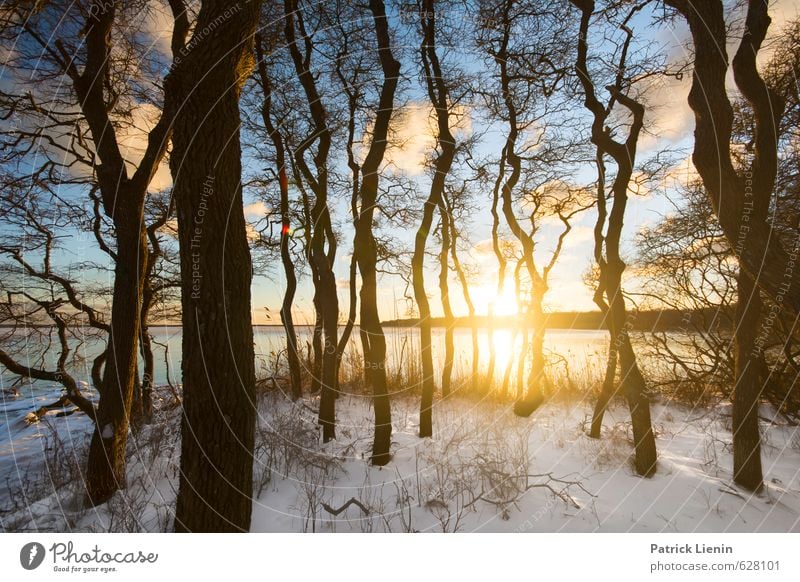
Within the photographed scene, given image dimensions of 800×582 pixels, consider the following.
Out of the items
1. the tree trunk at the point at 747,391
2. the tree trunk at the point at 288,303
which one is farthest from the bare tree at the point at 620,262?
the tree trunk at the point at 288,303

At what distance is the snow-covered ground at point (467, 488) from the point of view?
391cm

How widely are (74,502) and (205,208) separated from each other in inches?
182

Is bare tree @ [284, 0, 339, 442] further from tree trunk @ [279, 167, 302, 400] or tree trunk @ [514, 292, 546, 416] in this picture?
tree trunk @ [514, 292, 546, 416]

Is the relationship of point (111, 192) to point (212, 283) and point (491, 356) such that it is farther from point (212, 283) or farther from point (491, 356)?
point (491, 356)

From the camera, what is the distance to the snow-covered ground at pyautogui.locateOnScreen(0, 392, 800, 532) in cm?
391

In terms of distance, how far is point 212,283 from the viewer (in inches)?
120

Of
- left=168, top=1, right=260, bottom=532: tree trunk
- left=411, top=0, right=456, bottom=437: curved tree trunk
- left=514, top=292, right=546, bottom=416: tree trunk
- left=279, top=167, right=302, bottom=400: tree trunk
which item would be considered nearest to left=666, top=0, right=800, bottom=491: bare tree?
left=411, top=0, right=456, bottom=437: curved tree trunk

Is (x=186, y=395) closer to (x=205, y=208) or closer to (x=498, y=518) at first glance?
(x=205, y=208)

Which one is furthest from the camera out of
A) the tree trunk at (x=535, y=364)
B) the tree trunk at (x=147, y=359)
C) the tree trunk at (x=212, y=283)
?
the tree trunk at (x=535, y=364)

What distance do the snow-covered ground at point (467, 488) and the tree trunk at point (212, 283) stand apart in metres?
1.21

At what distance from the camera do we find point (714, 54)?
367 centimetres

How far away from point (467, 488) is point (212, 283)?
12.5 ft

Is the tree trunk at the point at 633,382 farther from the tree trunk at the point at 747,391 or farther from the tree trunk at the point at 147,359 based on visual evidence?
the tree trunk at the point at 147,359
